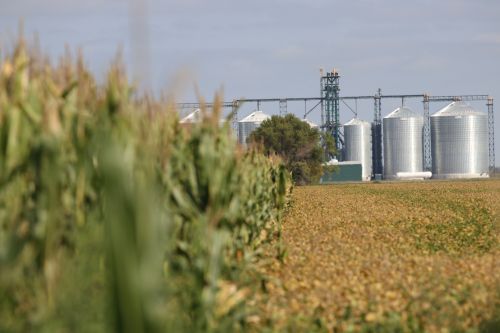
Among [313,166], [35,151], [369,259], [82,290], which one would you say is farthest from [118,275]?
[313,166]

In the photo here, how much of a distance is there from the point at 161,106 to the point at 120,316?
17.0 ft

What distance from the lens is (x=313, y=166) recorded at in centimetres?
6506

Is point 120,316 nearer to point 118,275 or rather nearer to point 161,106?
point 118,275

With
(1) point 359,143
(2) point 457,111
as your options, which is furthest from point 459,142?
(1) point 359,143

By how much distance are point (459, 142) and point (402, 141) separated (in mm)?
5749

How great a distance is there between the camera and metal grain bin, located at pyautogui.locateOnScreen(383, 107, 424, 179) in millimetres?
88375

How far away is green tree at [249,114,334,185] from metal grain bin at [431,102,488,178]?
25388 millimetres

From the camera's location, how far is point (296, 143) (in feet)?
210

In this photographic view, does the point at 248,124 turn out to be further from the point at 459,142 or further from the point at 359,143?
the point at 459,142

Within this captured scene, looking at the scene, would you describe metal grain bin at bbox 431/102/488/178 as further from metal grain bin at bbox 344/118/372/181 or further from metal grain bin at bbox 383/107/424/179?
metal grain bin at bbox 344/118/372/181

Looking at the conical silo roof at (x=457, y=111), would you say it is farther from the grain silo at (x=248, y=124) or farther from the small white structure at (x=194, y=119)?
the small white structure at (x=194, y=119)

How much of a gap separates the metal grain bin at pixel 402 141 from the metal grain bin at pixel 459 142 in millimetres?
1619

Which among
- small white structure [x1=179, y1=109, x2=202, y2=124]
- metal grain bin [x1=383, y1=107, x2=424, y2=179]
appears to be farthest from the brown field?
metal grain bin [x1=383, y1=107, x2=424, y2=179]

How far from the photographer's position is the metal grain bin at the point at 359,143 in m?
91.6
